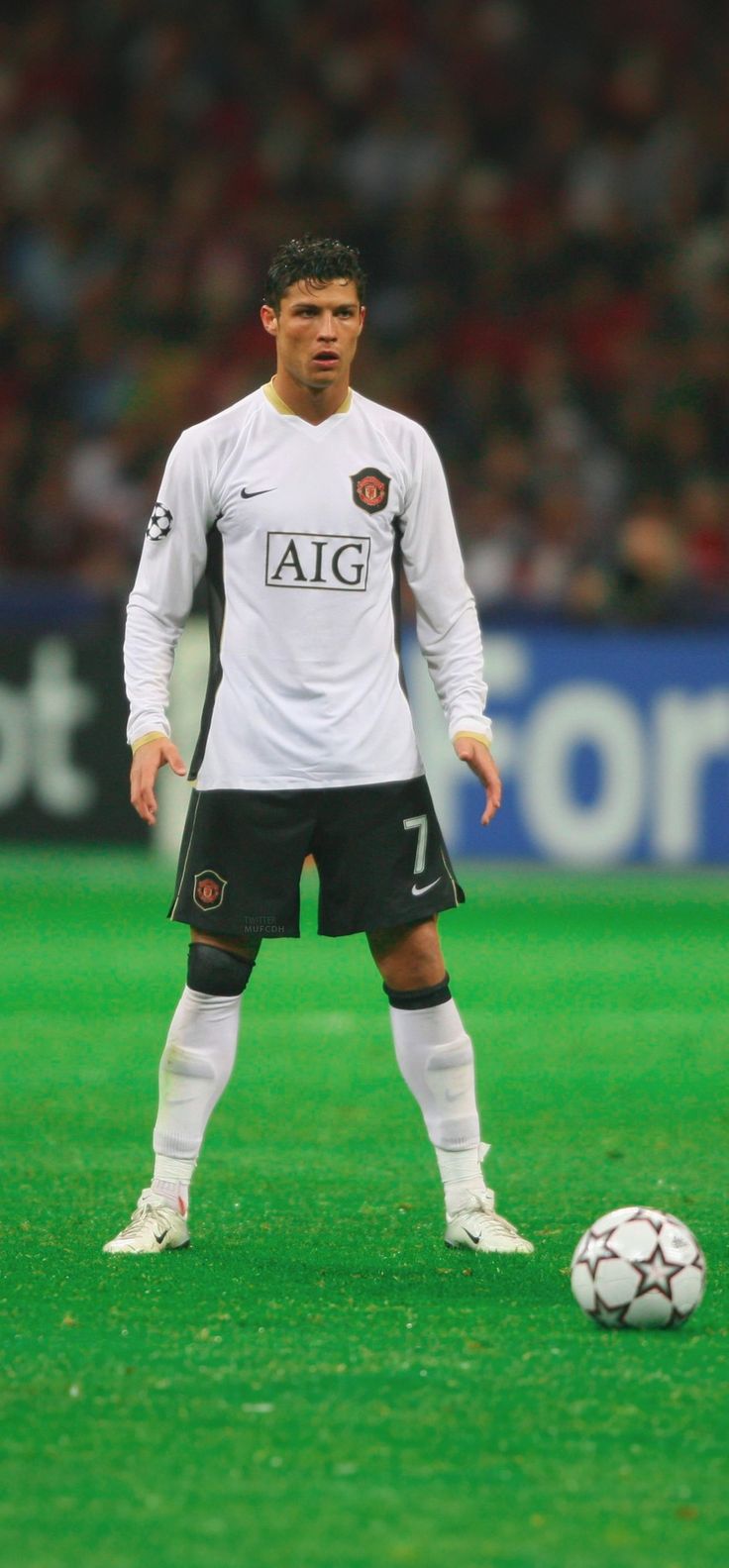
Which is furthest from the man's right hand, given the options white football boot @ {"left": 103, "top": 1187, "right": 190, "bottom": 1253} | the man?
white football boot @ {"left": 103, "top": 1187, "right": 190, "bottom": 1253}

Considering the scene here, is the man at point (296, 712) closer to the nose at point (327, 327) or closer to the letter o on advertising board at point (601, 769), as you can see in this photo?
the nose at point (327, 327)

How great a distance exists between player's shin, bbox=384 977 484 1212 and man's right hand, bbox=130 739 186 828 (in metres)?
0.65

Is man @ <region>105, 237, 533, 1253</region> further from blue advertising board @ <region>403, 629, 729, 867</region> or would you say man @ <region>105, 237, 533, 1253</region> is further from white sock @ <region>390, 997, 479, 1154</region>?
blue advertising board @ <region>403, 629, 729, 867</region>

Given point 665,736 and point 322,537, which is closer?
point 322,537

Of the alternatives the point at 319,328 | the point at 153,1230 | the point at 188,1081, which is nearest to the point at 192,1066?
the point at 188,1081

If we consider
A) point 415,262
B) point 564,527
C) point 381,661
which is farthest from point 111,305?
point 381,661

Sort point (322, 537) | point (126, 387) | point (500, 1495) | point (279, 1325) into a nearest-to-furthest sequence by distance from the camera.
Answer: point (500, 1495) → point (279, 1325) → point (322, 537) → point (126, 387)

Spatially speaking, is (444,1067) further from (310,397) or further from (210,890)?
(310,397)

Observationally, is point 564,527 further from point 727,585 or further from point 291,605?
point 291,605

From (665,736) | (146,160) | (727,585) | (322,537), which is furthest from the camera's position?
(146,160)

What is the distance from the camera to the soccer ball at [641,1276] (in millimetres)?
4164

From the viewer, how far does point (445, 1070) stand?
5082 millimetres

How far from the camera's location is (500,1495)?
128 inches

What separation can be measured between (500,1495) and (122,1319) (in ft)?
3.92
